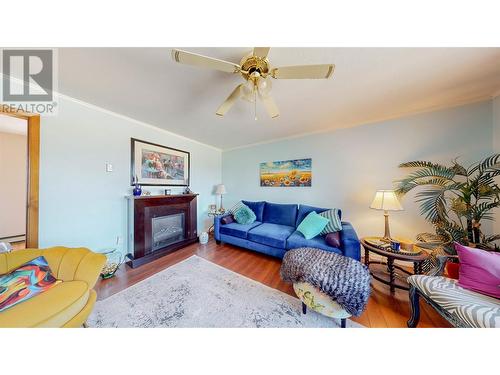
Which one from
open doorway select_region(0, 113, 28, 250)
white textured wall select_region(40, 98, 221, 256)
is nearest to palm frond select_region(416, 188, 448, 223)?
white textured wall select_region(40, 98, 221, 256)

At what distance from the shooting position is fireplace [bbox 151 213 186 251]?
2.43m

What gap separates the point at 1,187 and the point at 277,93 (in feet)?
17.5

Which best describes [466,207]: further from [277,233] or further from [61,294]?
[61,294]

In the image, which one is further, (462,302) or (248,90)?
(248,90)

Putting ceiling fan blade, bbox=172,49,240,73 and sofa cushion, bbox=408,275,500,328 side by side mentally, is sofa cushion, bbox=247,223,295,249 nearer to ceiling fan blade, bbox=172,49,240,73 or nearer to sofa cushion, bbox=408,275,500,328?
sofa cushion, bbox=408,275,500,328

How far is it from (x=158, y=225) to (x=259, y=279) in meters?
1.87

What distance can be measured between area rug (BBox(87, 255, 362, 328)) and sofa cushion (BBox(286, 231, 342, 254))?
0.67 m

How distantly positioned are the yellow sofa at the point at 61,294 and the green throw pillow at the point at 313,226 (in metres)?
2.25

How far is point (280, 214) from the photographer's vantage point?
285 cm

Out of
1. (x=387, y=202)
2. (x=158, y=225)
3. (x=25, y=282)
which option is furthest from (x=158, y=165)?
(x=387, y=202)

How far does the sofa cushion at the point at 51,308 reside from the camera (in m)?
0.79
